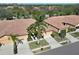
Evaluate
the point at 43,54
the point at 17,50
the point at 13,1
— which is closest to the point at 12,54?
the point at 17,50

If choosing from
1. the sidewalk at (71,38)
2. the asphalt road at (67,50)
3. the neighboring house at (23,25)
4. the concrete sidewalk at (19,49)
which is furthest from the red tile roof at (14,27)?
the sidewalk at (71,38)

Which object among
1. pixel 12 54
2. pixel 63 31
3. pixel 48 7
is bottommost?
pixel 12 54

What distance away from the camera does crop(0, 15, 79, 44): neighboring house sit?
5723mm

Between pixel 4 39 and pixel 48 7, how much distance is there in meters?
0.90

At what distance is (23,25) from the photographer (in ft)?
18.8

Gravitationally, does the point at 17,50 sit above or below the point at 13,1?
below

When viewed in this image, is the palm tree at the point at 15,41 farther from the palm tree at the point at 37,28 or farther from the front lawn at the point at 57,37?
the front lawn at the point at 57,37

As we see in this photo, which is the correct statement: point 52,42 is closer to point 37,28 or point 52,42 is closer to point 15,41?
point 37,28

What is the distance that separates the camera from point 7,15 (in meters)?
5.74

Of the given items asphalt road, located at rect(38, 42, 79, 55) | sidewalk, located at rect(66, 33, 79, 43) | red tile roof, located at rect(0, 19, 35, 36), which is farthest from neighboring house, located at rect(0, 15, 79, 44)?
asphalt road, located at rect(38, 42, 79, 55)

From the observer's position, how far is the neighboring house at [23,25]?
18.8 ft

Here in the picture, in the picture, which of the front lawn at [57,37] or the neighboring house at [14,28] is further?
the front lawn at [57,37]

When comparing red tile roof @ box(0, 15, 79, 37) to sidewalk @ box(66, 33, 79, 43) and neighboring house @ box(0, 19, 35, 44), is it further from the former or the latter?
sidewalk @ box(66, 33, 79, 43)

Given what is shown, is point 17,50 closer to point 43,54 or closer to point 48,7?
point 43,54
